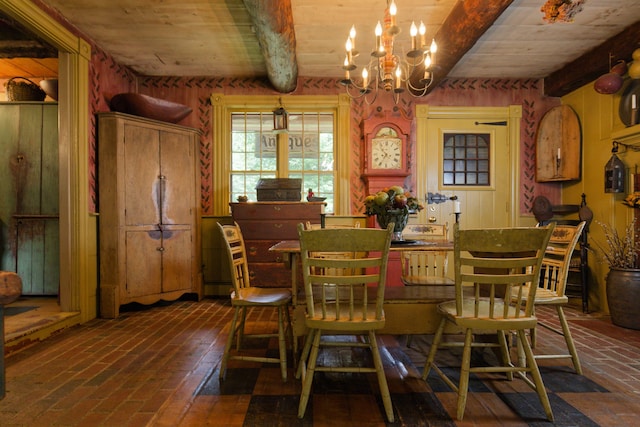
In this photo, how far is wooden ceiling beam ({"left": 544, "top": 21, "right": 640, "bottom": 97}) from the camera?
370 centimetres

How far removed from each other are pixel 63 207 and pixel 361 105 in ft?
12.7

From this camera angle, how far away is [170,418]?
1944 millimetres

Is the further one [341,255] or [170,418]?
[341,255]

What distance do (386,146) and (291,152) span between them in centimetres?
139

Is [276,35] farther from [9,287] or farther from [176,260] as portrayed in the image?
[9,287]

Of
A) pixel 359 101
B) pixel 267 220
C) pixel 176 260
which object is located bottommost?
pixel 176 260

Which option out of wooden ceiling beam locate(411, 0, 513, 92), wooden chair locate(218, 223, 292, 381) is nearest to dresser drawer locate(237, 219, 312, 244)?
wooden chair locate(218, 223, 292, 381)

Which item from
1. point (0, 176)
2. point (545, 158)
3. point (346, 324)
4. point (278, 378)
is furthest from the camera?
point (545, 158)

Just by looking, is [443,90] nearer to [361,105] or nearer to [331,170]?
[361,105]

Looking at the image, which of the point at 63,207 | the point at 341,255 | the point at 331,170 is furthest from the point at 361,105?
the point at 63,207

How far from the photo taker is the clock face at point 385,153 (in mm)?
4953

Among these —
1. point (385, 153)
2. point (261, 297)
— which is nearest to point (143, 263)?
point (261, 297)

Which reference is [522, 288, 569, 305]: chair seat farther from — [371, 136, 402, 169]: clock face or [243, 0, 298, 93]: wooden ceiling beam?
[243, 0, 298, 93]: wooden ceiling beam

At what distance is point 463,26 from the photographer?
334 centimetres
